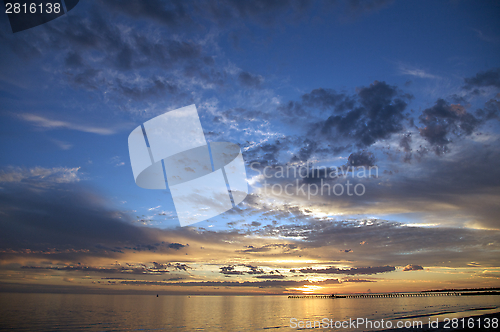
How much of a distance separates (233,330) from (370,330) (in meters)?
27.9

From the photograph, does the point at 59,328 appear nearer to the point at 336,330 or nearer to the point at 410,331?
the point at 336,330

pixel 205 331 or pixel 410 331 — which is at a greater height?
pixel 410 331

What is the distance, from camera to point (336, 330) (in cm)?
5372

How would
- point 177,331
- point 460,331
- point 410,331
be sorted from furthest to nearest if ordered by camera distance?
point 177,331, point 410,331, point 460,331

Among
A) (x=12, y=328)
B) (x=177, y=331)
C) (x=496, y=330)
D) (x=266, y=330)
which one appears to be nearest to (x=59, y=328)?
(x=12, y=328)

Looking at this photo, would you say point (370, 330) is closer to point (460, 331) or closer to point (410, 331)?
point (410, 331)

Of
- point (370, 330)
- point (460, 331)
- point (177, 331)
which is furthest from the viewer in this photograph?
point (177, 331)

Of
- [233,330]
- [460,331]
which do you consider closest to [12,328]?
[233,330]

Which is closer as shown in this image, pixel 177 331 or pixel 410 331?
pixel 410 331

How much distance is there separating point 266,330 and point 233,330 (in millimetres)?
7146

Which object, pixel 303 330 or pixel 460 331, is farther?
pixel 303 330

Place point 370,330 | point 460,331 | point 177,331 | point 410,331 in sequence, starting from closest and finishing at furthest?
point 460,331, point 410,331, point 370,330, point 177,331

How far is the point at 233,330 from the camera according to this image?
56438 mm

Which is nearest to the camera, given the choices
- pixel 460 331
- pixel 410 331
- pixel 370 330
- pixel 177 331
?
pixel 460 331
